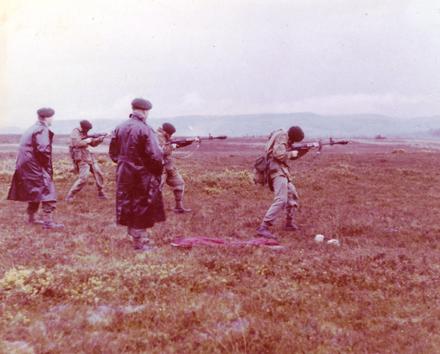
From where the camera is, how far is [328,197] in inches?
744

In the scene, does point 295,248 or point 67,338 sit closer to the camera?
point 67,338

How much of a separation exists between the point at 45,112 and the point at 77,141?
3.61 metres

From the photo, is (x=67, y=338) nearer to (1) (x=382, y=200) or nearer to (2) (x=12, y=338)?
(2) (x=12, y=338)

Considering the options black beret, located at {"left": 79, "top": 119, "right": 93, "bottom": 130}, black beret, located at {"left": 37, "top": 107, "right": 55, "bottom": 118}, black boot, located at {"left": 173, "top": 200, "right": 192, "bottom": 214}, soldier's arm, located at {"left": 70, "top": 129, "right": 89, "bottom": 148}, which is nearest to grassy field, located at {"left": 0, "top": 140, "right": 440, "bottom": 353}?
black boot, located at {"left": 173, "top": 200, "right": 192, "bottom": 214}

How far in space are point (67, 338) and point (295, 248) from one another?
5723 mm

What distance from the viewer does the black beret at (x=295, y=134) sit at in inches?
464

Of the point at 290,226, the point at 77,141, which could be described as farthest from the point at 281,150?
the point at 77,141

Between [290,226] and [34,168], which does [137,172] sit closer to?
[34,168]

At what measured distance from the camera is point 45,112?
40.1 ft

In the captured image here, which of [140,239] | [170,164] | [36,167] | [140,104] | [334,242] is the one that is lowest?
[334,242]

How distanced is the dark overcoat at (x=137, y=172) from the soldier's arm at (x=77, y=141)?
5.97 metres

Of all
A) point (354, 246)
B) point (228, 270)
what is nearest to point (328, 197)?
point (354, 246)

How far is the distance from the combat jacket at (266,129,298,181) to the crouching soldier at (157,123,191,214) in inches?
133

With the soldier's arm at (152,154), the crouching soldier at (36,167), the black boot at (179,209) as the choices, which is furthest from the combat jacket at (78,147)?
the soldier's arm at (152,154)
